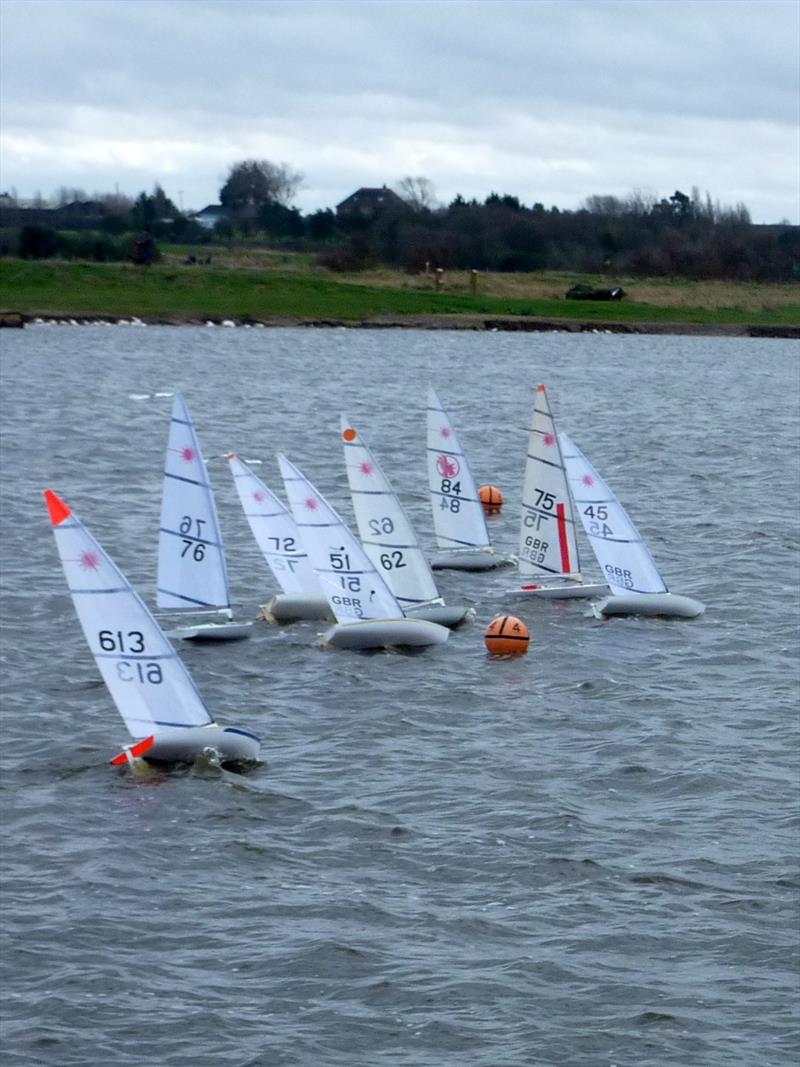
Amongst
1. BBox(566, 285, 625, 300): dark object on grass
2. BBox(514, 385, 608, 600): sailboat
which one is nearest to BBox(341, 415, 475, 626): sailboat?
BBox(514, 385, 608, 600): sailboat

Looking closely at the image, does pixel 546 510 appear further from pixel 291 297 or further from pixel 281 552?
pixel 291 297

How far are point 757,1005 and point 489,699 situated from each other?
32.0 ft

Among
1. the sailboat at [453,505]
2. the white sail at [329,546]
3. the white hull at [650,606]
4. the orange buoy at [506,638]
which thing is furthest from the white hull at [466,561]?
the white sail at [329,546]

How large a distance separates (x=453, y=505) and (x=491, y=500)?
9.39 m

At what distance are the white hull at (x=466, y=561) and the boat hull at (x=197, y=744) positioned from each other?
13643 mm

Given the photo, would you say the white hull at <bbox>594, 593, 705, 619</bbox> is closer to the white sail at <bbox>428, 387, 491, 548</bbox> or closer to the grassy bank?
the white sail at <bbox>428, 387, 491, 548</bbox>

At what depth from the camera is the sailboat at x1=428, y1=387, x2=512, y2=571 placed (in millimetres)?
33688

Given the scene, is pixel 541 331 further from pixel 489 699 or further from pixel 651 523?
pixel 489 699

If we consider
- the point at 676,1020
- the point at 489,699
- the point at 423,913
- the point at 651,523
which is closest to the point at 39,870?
the point at 423,913

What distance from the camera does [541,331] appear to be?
379ft

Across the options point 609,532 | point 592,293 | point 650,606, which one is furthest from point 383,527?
point 592,293

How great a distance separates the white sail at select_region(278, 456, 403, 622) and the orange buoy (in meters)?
1.88

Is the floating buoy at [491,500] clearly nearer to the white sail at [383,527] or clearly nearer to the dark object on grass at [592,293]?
the white sail at [383,527]

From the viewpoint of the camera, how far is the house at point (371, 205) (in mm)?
157375
